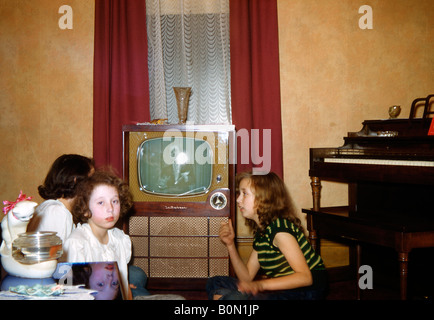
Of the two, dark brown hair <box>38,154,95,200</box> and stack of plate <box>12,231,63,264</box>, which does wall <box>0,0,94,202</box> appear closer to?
dark brown hair <box>38,154,95,200</box>

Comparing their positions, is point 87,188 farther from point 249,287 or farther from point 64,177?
point 249,287

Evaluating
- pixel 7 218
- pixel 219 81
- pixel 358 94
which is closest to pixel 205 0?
pixel 219 81

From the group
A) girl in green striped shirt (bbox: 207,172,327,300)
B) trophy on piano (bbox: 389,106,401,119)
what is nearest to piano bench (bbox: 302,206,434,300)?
girl in green striped shirt (bbox: 207,172,327,300)

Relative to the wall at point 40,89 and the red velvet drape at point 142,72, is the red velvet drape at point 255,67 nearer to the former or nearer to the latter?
the red velvet drape at point 142,72

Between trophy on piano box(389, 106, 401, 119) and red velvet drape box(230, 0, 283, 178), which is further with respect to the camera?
red velvet drape box(230, 0, 283, 178)

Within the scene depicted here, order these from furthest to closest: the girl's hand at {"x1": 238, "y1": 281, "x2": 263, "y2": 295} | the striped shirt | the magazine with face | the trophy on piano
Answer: the trophy on piano, the striped shirt, the girl's hand at {"x1": 238, "y1": 281, "x2": 263, "y2": 295}, the magazine with face

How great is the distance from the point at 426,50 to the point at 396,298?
176 centimetres

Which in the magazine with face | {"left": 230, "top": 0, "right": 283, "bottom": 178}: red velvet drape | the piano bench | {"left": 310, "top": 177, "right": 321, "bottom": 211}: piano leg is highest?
{"left": 230, "top": 0, "right": 283, "bottom": 178}: red velvet drape

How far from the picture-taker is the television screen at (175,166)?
2.49 m

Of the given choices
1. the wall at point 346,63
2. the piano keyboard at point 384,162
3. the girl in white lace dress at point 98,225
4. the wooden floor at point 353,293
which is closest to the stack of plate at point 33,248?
the girl in white lace dress at point 98,225

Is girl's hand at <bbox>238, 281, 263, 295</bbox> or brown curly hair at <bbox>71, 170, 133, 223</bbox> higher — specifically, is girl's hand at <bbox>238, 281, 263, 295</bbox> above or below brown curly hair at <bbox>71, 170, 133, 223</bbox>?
below

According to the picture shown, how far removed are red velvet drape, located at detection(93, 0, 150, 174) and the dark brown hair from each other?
91cm

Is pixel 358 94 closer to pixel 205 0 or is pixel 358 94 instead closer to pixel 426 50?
pixel 426 50

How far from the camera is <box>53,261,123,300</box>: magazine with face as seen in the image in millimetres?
1053
